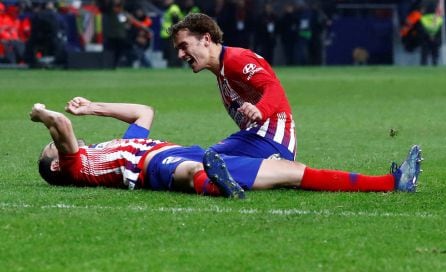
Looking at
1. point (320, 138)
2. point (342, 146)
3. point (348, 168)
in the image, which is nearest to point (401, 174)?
point (348, 168)

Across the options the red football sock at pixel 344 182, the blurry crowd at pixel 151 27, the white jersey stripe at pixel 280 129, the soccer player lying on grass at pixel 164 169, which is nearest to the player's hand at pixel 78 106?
the soccer player lying on grass at pixel 164 169

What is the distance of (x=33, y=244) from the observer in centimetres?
731

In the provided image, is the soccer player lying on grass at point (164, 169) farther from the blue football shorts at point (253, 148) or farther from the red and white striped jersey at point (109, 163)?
the blue football shorts at point (253, 148)

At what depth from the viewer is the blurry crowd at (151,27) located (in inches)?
1545

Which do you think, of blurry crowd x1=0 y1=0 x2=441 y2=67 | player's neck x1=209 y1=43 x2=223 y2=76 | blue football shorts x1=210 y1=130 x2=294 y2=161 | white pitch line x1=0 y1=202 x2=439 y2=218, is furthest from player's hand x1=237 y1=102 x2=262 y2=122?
blurry crowd x1=0 y1=0 x2=441 y2=67

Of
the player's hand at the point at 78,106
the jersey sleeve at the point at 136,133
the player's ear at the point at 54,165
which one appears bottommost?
the player's ear at the point at 54,165

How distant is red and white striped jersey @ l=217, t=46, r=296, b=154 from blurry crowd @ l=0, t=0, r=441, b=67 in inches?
1097

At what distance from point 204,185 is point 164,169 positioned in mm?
426

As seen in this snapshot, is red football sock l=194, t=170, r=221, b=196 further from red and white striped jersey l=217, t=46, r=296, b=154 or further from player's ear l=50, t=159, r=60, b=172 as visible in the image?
player's ear l=50, t=159, r=60, b=172

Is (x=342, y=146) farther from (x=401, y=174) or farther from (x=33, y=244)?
(x=33, y=244)

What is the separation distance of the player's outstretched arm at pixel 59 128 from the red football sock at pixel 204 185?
3.18ft

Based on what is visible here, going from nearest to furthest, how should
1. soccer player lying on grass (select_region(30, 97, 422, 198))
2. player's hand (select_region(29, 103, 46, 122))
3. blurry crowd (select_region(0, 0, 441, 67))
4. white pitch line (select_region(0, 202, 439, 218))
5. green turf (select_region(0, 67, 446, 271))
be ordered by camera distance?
1. green turf (select_region(0, 67, 446, 271))
2. white pitch line (select_region(0, 202, 439, 218))
3. soccer player lying on grass (select_region(30, 97, 422, 198))
4. player's hand (select_region(29, 103, 46, 122))
5. blurry crowd (select_region(0, 0, 441, 67))

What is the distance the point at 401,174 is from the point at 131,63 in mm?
34356

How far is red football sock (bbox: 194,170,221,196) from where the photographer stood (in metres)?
9.32
